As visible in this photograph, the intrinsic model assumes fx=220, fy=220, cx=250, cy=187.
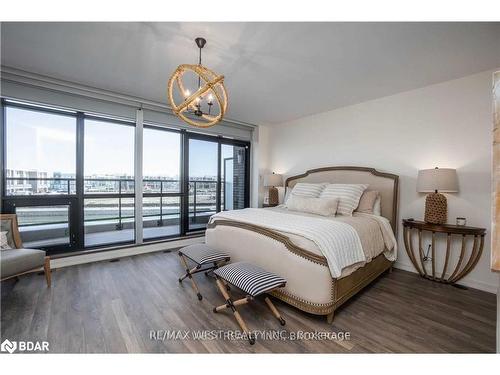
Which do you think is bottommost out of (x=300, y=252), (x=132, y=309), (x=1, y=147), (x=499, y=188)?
(x=132, y=309)

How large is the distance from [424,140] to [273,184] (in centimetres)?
251

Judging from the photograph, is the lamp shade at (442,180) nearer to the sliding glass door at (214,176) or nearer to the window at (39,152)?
the sliding glass door at (214,176)

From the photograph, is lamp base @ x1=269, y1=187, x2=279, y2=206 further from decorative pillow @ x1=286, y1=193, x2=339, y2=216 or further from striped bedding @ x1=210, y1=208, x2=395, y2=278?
striped bedding @ x1=210, y1=208, x2=395, y2=278

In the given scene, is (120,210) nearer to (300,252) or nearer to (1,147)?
(1,147)

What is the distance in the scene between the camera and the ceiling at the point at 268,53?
183 cm

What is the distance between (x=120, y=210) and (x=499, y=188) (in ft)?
15.8

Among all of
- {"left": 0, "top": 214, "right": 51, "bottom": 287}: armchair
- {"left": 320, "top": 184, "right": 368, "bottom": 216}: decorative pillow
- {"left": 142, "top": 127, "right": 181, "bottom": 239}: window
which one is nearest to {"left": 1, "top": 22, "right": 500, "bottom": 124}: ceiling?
{"left": 142, "top": 127, "right": 181, "bottom": 239}: window

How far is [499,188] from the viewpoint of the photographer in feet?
2.85

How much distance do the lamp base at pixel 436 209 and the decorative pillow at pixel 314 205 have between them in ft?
3.39

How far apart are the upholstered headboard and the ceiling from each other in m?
1.16

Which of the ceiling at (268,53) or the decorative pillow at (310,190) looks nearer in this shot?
the ceiling at (268,53)

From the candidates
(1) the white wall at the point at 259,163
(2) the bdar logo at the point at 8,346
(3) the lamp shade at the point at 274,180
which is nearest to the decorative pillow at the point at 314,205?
(3) the lamp shade at the point at 274,180
